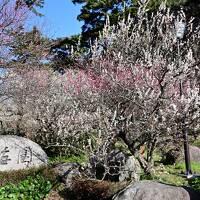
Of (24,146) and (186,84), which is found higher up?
(186,84)

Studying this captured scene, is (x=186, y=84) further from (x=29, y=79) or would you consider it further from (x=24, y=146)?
(x=29, y=79)

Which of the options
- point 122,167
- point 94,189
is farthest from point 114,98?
point 94,189

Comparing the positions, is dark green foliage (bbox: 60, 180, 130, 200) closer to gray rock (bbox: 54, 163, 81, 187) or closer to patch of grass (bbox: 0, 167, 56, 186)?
gray rock (bbox: 54, 163, 81, 187)

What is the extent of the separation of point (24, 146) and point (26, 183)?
8.08 feet

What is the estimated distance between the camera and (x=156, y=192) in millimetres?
6629

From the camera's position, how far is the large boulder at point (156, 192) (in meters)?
6.61

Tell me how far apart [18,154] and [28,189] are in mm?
2486

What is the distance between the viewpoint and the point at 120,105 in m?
9.00

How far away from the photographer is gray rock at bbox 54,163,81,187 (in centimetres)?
896

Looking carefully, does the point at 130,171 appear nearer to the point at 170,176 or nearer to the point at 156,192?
the point at 156,192

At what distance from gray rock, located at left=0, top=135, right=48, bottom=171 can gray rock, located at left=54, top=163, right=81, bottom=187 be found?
1588 millimetres

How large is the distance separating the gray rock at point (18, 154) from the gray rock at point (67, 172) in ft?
5.21

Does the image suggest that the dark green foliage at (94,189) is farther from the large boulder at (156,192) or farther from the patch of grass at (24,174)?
the large boulder at (156,192)

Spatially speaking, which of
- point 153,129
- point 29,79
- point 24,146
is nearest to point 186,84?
point 153,129
